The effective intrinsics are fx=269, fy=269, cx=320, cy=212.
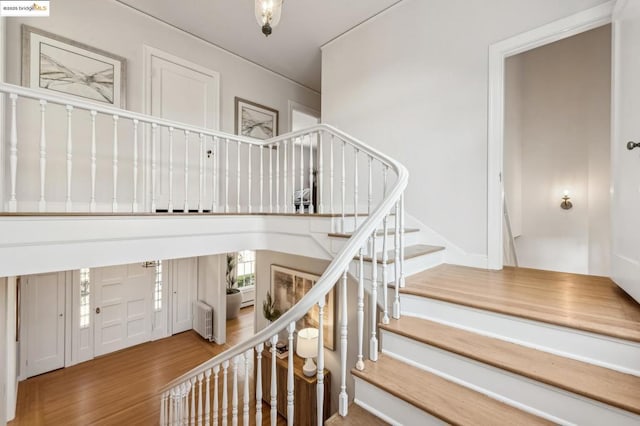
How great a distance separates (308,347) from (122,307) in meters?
3.36

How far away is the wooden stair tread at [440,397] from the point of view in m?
1.13

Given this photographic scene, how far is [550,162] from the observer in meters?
4.04

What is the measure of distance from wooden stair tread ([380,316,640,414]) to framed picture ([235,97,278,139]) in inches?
153

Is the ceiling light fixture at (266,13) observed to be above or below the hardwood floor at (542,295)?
above

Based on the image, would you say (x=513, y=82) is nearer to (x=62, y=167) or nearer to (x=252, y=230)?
(x=252, y=230)

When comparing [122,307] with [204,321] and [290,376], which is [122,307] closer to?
[204,321]

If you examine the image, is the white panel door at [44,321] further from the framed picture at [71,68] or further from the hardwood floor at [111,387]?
the framed picture at [71,68]

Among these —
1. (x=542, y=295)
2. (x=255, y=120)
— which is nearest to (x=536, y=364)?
(x=542, y=295)

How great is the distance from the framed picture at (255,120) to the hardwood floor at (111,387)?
3.80m

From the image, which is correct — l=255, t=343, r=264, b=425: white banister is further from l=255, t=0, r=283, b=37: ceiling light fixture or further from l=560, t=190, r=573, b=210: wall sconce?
l=560, t=190, r=573, b=210: wall sconce

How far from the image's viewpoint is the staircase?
1.09m

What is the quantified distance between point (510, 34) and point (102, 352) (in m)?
6.64

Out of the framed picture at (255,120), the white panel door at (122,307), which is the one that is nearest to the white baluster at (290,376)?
the framed picture at (255,120)

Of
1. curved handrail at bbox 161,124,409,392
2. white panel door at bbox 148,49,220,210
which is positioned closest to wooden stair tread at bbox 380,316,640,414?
curved handrail at bbox 161,124,409,392
